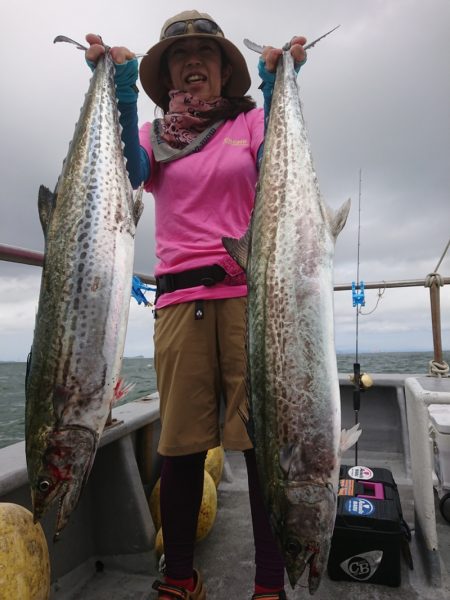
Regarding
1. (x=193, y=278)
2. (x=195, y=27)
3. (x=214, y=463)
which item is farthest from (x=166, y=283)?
(x=214, y=463)

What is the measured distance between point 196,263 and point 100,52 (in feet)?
2.95

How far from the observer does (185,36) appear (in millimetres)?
2105

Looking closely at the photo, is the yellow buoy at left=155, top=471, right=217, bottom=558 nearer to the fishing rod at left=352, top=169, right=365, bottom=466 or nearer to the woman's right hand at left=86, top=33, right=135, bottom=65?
the fishing rod at left=352, top=169, right=365, bottom=466

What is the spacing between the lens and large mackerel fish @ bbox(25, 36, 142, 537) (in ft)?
4.81

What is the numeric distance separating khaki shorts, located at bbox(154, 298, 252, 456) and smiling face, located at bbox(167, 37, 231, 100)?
104cm

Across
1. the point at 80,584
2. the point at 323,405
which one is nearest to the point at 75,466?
the point at 323,405

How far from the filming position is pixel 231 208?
2.15m

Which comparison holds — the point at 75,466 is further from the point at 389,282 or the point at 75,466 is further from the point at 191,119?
the point at 389,282

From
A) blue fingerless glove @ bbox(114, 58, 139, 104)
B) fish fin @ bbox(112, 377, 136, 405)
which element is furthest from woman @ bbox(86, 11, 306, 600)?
fish fin @ bbox(112, 377, 136, 405)

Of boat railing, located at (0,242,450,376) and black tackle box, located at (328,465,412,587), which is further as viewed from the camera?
boat railing, located at (0,242,450,376)

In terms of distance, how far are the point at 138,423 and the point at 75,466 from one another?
64.2 inches

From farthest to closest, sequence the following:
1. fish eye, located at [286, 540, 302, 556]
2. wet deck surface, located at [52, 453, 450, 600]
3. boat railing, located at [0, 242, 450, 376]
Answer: boat railing, located at [0, 242, 450, 376]
wet deck surface, located at [52, 453, 450, 600]
fish eye, located at [286, 540, 302, 556]

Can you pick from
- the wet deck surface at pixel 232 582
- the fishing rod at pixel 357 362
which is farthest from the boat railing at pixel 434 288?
the wet deck surface at pixel 232 582

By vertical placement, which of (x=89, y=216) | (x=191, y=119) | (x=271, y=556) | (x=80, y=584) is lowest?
(x=80, y=584)
